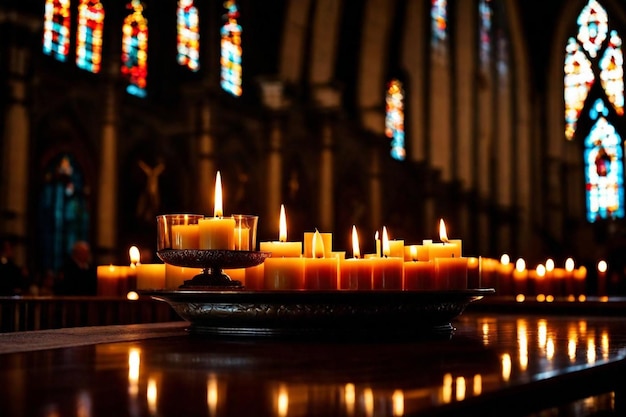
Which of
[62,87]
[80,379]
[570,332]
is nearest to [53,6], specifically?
[62,87]

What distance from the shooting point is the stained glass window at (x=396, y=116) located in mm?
25891

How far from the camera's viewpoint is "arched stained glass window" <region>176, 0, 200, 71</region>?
17.3 metres

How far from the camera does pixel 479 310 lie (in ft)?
20.9

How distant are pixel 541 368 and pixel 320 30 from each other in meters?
19.1

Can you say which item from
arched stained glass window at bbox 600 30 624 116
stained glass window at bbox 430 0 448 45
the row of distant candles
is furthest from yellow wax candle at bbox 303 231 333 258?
arched stained glass window at bbox 600 30 624 116

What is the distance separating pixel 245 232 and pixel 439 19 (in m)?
26.5

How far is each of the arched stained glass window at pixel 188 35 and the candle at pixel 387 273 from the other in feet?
48.6

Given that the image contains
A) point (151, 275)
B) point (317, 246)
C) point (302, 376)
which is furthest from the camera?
point (151, 275)

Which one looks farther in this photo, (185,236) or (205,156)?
(205,156)

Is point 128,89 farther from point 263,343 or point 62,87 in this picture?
point 263,343

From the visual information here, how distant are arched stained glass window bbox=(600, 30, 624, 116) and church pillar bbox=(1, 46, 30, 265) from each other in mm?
26233

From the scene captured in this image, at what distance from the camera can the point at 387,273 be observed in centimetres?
287

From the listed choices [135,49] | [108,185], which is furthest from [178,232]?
[135,49]

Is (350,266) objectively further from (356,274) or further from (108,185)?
(108,185)
